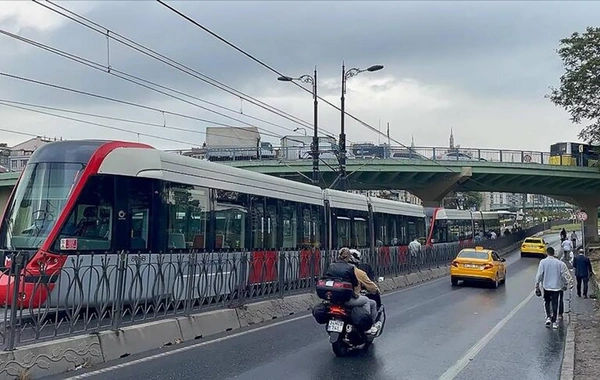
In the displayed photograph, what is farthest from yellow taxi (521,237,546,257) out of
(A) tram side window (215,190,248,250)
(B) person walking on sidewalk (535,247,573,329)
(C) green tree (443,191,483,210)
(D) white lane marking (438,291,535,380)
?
(C) green tree (443,191,483,210)

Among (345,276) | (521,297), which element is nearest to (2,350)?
(345,276)

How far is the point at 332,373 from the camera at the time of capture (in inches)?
345

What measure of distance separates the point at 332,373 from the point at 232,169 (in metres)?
8.57

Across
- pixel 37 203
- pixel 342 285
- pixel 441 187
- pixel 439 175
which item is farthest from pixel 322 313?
pixel 441 187

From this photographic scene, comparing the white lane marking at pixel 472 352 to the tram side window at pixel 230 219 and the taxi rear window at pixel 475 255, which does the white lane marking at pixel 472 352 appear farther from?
the taxi rear window at pixel 475 255

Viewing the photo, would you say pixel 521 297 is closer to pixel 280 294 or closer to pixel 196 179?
pixel 280 294

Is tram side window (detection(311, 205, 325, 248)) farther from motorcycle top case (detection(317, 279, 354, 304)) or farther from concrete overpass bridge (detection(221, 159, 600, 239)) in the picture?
concrete overpass bridge (detection(221, 159, 600, 239))

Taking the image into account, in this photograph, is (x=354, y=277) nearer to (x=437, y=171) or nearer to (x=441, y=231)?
(x=441, y=231)

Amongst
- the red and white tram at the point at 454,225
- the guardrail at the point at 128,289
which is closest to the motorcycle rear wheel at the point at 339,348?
the guardrail at the point at 128,289

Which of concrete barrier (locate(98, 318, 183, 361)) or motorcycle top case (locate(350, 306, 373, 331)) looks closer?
concrete barrier (locate(98, 318, 183, 361))

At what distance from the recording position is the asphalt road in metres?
8.66

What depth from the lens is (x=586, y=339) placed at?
12.3 metres

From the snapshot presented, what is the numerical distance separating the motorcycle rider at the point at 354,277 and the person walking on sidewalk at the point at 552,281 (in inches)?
205

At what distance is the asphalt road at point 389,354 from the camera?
8656 millimetres
